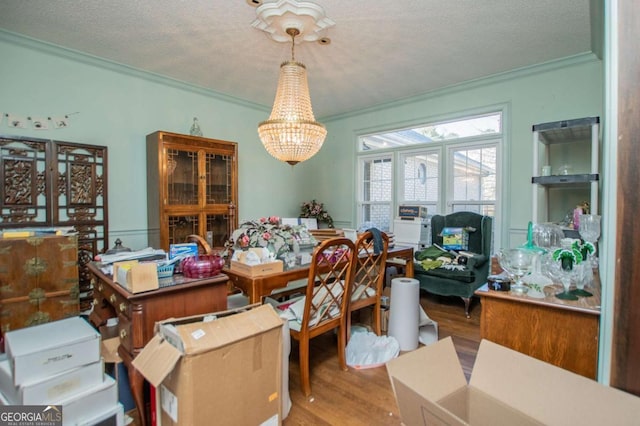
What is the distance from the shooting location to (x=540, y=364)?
0.90 m

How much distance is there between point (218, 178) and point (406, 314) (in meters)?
2.75

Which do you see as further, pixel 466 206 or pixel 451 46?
pixel 466 206

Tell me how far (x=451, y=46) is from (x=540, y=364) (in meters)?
2.99

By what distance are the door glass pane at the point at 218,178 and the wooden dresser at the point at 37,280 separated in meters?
1.51

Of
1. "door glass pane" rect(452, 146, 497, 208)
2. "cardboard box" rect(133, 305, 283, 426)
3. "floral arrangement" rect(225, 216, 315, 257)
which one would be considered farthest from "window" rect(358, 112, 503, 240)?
"cardboard box" rect(133, 305, 283, 426)

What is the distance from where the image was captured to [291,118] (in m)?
2.59

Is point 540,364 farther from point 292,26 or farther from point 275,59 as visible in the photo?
point 275,59

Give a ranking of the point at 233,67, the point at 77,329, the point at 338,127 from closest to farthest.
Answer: the point at 77,329, the point at 233,67, the point at 338,127

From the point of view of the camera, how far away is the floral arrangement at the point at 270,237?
2.22 metres

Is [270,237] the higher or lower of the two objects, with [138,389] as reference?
higher

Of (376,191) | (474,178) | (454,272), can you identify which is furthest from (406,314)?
(376,191)

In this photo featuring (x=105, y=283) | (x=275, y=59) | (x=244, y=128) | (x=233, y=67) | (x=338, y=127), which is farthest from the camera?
(x=338, y=127)

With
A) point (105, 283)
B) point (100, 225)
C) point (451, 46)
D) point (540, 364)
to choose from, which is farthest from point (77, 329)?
point (451, 46)

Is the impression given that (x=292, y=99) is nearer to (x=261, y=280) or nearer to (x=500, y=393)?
(x=261, y=280)
